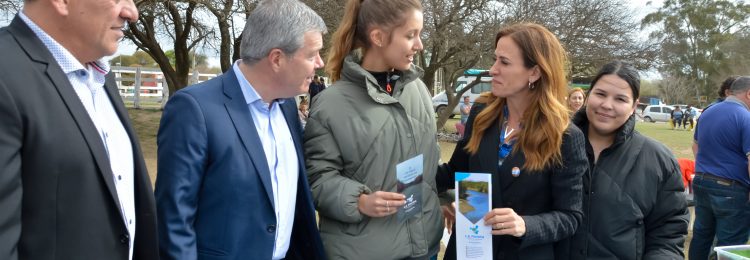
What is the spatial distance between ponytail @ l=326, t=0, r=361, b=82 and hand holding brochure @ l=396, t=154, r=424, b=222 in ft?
1.79

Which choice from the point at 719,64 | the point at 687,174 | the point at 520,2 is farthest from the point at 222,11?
the point at 719,64

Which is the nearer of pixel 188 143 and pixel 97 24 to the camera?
pixel 97 24

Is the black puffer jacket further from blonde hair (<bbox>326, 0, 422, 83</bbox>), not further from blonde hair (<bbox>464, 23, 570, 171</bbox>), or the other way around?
blonde hair (<bbox>326, 0, 422, 83</bbox>)

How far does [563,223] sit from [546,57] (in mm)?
646

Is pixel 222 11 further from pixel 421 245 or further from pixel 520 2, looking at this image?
pixel 421 245

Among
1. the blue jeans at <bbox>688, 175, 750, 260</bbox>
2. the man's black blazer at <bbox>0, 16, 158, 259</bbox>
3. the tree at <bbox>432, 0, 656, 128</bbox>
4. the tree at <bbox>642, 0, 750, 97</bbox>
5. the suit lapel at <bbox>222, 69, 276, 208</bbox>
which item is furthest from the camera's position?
the tree at <bbox>642, 0, 750, 97</bbox>

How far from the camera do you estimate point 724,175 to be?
5039mm

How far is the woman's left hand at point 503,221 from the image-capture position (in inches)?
81.1

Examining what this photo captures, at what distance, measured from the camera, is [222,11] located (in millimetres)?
12672

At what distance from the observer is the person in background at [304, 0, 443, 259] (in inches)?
85.7

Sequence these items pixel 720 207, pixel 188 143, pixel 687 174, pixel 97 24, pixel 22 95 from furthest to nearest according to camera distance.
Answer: pixel 687 174 → pixel 720 207 → pixel 188 143 → pixel 97 24 → pixel 22 95

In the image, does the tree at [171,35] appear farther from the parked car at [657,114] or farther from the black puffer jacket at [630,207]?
the parked car at [657,114]

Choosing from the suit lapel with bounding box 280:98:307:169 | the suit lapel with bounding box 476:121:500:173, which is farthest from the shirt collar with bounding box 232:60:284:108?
the suit lapel with bounding box 476:121:500:173

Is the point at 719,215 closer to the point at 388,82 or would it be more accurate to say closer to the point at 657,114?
the point at 388,82
